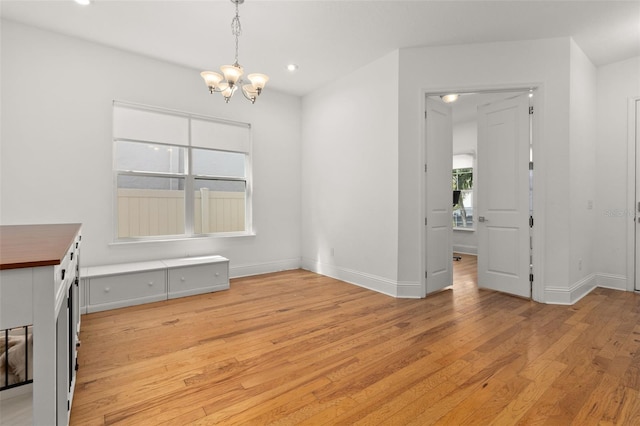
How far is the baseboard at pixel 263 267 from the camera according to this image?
15.5 ft

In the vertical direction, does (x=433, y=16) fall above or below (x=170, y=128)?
above

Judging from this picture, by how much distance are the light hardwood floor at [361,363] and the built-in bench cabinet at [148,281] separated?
17 cm

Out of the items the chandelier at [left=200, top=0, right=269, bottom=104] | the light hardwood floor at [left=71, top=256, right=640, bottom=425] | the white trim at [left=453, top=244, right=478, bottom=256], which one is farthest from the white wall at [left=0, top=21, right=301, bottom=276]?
the white trim at [left=453, top=244, right=478, bottom=256]

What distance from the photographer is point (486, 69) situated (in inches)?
141

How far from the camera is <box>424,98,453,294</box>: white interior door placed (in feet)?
12.6

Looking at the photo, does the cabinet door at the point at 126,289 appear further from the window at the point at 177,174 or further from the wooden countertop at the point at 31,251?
the wooden countertop at the point at 31,251

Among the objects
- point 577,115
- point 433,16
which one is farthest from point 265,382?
point 577,115

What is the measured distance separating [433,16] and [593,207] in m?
3.26

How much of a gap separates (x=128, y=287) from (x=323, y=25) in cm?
349

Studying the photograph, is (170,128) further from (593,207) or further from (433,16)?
(593,207)

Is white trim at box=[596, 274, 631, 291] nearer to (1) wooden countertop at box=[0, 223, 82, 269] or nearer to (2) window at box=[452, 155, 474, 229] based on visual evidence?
(2) window at box=[452, 155, 474, 229]

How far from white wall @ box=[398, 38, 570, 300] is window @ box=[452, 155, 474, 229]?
3.98 m

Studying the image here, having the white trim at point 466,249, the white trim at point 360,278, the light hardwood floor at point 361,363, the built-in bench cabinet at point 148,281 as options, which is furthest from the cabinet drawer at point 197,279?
the white trim at point 466,249

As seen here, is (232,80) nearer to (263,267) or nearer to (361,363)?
(361,363)
